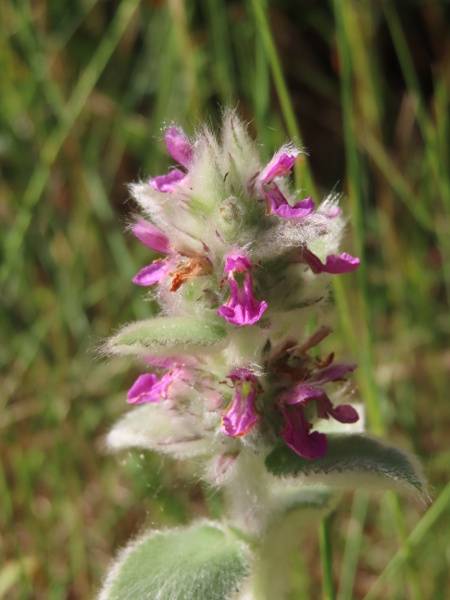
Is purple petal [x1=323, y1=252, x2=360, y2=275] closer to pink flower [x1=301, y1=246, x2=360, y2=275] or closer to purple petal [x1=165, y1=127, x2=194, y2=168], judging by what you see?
pink flower [x1=301, y1=246, x2=360, y2=275]

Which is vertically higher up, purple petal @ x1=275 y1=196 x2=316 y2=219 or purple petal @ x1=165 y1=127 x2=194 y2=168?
purple petal @ x1=165 y1=127 x2=194 y2=168

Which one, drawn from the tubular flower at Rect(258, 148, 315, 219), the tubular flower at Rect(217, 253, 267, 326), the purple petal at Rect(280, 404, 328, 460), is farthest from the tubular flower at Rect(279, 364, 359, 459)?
the tubular flower at Rect(258, 148, 315, 219)

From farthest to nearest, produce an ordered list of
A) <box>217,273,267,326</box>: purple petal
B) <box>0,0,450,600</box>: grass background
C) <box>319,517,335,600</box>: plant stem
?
<box>0,0,450,600</box>: grass background < <box>319,517,335,600</box>: plant stem < <box>217,273,267,326</box>: purple petal

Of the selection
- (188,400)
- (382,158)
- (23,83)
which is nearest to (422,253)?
(382,158)

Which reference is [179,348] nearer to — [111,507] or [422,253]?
[111,507]

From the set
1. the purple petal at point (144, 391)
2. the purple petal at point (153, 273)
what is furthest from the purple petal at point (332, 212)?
the purple petal at point (144, 391)

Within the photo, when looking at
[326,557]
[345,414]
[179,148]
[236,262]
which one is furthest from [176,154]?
[326,557]

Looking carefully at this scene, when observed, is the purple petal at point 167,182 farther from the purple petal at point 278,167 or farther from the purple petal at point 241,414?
the purple petal at point 241,414
